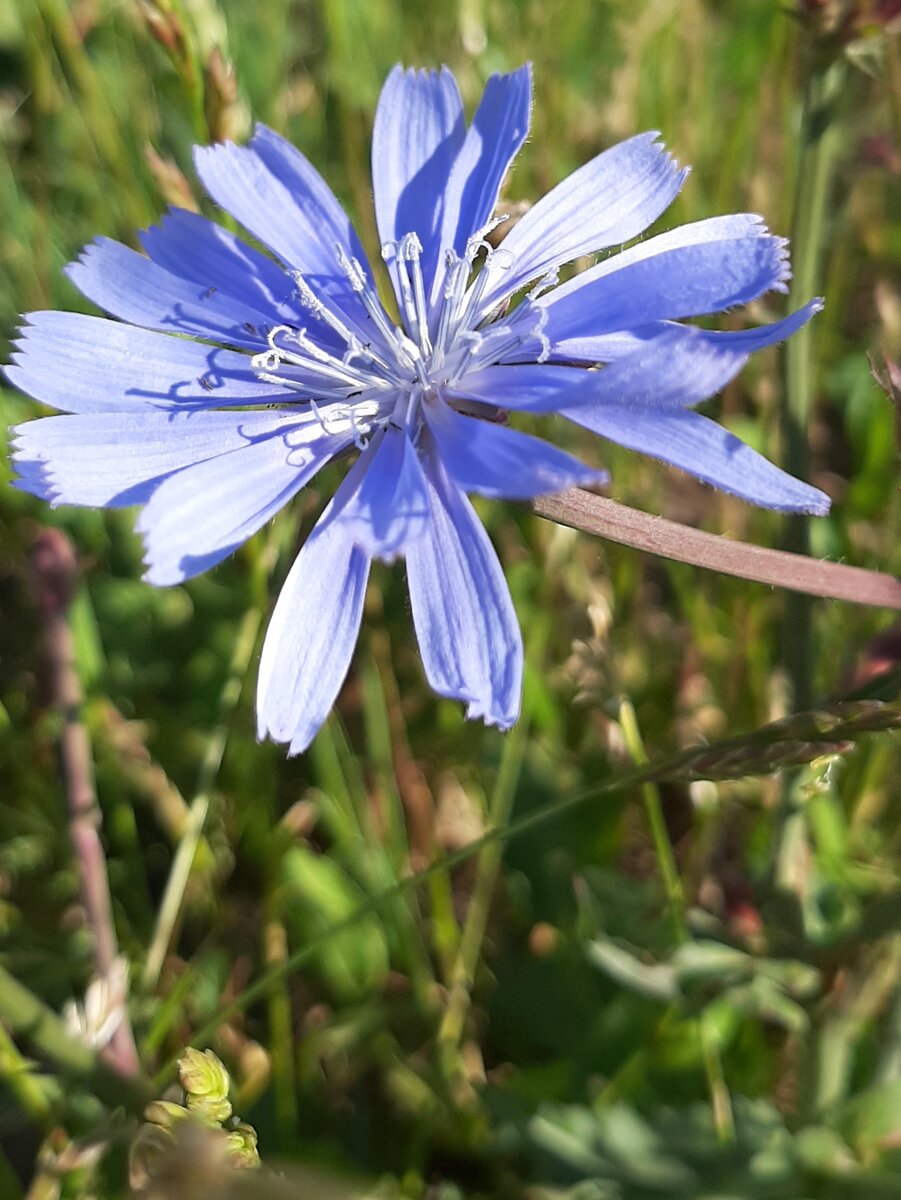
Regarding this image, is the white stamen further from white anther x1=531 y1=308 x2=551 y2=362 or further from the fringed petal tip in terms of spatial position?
the fringed petal tip

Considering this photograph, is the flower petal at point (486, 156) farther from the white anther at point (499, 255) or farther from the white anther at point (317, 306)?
the white anther at point (317, 306)

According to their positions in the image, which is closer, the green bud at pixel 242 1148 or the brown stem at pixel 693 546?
the green bud at pixel 242 1148

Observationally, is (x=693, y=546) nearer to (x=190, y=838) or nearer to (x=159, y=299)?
(x=159, y=299)

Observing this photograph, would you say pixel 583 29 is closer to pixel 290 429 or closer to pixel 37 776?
pixel 290 429

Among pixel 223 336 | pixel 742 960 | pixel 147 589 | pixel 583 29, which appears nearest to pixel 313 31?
pixel 583 29

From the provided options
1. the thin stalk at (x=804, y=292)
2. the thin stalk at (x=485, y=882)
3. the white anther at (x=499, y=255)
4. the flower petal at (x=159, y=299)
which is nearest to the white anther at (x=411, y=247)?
the white anther at (x=499, y=255)

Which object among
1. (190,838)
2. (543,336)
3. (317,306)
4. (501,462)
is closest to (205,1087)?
(501,462)
